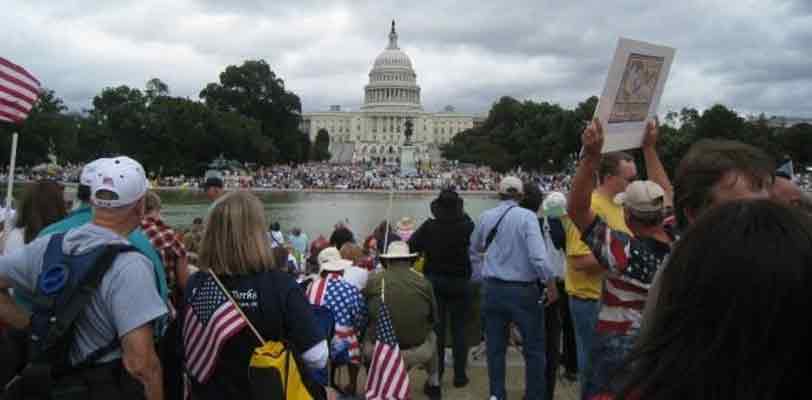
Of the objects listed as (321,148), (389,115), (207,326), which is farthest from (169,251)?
(389,115)

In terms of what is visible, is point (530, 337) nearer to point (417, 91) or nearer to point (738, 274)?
point (738, 274)

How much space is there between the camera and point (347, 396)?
531 cm

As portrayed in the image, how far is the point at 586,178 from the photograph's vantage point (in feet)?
9.92

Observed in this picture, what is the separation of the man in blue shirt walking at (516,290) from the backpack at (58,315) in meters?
3.07

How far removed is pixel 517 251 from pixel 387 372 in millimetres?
1322

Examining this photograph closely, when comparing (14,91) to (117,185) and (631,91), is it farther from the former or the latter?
(631,91)

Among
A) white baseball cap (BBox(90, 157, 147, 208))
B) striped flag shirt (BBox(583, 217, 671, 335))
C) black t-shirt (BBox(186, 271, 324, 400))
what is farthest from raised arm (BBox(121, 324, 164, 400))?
striped flag shirt (BBox(583, 217, 671, 335))

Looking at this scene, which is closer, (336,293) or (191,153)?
(336,293)

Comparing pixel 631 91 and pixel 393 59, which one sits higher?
pixel 393 59

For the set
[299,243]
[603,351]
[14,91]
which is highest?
[14,91]

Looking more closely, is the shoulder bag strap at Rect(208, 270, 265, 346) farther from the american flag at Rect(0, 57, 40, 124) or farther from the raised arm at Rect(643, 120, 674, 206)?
the american flag at Rect(0, 57, 40, 124)

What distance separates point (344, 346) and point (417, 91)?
130m

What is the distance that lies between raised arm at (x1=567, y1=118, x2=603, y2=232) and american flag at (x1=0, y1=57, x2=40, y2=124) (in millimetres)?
4704

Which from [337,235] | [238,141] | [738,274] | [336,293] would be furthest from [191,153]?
[738,274]
